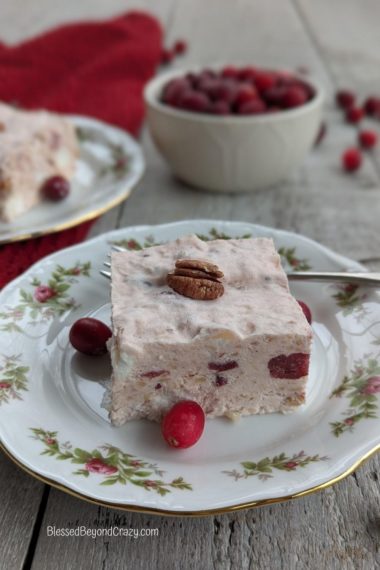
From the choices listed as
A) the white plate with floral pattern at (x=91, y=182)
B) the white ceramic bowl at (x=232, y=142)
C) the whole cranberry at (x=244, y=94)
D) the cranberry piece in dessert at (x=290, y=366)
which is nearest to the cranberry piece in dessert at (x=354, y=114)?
the white ceramic bowl at (x=232, y=142)

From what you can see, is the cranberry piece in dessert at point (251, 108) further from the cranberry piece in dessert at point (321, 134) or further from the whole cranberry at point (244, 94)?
the cranberry piece in dessert at point (321, 134)

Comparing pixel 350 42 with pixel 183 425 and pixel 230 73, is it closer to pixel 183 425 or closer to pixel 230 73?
pixel 230 73

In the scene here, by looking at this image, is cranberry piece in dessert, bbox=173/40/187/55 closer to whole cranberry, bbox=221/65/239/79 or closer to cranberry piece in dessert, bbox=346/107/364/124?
cranberry piece in dessert, bbox=346/107/364/124

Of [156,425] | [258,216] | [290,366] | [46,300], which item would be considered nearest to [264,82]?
[258,216]

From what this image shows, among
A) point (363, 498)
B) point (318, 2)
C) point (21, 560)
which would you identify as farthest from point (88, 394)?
point (318, 2)

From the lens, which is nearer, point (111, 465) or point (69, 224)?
point (111, 465)

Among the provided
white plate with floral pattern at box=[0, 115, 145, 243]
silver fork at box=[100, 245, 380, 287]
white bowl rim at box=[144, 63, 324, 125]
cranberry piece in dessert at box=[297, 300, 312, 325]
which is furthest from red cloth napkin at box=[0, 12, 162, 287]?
cranberry piece in dessert at box=[297, 300, 312, 325]
